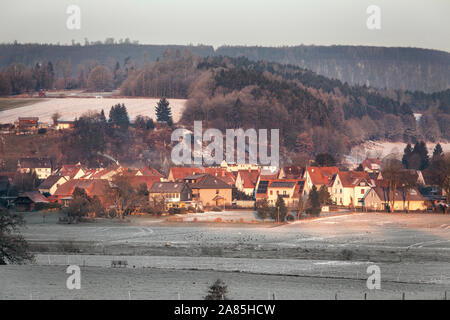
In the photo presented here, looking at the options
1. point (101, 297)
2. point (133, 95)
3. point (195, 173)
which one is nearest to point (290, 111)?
point (133, 95)

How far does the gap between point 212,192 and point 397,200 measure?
16.1 meters

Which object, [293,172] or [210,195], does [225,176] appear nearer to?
[293,172]

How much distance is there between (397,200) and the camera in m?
68.6

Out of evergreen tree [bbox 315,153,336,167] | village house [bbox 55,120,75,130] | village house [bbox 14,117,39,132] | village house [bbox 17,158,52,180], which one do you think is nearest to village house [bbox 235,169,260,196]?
evergreen tree [bbox 315,153,336,167]

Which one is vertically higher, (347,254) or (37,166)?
(347,254)

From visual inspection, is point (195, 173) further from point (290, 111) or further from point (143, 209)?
point (290, 111)

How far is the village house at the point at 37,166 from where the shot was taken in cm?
10781

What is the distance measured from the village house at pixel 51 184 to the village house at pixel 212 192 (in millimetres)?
16611

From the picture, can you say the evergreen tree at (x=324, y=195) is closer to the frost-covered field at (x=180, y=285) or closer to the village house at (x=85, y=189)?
the village house at (x=85, y=189)

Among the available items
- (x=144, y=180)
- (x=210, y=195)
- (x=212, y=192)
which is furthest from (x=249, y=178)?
(x=144, y=180)

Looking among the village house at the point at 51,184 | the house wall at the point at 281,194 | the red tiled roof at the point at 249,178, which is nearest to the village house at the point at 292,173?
the red tiled roof at the point at 249,178

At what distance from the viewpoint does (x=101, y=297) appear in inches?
1067

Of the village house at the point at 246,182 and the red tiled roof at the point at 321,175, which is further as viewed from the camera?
the village house at the point at 246,182

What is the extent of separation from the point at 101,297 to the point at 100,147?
321 feet
